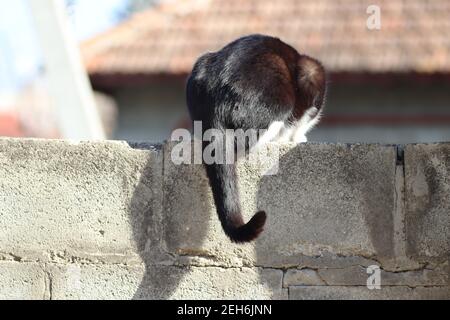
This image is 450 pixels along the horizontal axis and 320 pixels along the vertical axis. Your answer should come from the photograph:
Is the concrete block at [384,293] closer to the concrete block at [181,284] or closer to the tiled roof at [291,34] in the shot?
the concrete block at [181,284]

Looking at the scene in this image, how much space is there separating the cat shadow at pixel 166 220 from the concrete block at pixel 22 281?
0.37 metres

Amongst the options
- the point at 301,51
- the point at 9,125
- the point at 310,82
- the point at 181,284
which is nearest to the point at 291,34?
the point at 301,51

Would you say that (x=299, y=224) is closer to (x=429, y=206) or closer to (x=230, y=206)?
(x=230, y=206)

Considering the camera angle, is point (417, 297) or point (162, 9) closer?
point (417, 297)

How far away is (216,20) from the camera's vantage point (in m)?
10.3

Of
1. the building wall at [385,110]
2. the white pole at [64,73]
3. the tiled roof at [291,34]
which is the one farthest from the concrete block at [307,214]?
the building wall at [385,110]

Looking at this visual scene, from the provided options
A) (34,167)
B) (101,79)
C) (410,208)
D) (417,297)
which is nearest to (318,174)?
(410,208)

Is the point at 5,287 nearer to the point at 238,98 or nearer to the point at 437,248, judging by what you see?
the point at 238,98

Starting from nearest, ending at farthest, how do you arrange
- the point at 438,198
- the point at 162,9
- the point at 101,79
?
the point at 438,198 < the point at 101,79 < the point at 162,9

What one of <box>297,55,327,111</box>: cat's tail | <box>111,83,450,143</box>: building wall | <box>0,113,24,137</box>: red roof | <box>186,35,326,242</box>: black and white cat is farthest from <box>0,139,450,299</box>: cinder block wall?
<box>0,113,24,137</box>: red roof

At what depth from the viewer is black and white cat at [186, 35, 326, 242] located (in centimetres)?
360

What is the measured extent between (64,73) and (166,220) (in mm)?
4958

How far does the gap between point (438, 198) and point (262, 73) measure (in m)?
0.93

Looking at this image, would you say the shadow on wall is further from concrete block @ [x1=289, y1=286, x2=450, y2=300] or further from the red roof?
the red roof
